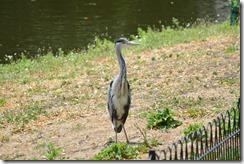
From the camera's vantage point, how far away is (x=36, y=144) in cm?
839

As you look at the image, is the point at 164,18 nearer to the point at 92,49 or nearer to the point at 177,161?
the point at 92,49

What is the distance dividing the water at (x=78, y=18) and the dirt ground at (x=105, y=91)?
183 inches

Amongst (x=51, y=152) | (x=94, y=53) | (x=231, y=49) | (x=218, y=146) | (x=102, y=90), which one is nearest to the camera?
(x=218, y=146)

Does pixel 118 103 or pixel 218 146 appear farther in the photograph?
pixel 118 103

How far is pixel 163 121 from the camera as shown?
8.17 m

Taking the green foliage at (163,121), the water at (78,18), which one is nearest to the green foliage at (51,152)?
the green foliage at (163,121)

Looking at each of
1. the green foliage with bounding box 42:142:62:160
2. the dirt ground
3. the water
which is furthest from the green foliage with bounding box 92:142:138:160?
the water

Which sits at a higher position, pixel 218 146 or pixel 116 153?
pixel 218 146

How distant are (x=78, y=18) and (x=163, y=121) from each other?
14075 mm

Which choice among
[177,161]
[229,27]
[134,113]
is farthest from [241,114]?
[229,27]

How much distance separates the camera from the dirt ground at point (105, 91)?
825 cm

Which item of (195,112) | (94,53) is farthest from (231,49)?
(195,112)

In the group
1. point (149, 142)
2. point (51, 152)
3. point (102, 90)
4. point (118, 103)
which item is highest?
point (102, 90)

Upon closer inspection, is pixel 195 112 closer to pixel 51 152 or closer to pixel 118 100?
pixel 118 100
